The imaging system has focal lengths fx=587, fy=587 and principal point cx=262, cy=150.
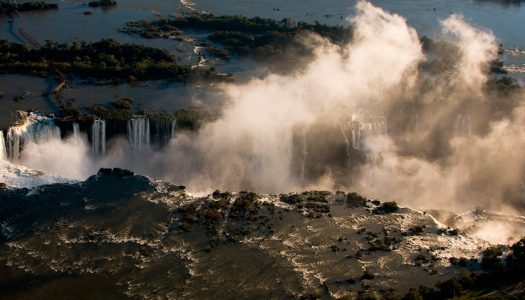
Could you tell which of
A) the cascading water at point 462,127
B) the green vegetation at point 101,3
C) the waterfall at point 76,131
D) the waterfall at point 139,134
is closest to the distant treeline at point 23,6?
the green vegetation at point 101,3

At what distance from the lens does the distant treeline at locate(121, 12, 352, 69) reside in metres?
68.8

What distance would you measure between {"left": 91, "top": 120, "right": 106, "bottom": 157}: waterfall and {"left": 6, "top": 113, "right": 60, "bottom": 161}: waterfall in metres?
2.82

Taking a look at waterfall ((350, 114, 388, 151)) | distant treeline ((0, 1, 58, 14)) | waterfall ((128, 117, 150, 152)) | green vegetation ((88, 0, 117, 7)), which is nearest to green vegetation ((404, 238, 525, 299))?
waterfall ((350, 114, 388, 151))

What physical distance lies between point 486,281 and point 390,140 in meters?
21.0

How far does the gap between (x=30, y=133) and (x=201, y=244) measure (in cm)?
1965

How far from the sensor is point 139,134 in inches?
1944

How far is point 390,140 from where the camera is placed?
53531mm

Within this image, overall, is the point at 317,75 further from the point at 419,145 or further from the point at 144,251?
the point at 144,251

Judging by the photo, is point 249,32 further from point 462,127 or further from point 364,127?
point 462,127

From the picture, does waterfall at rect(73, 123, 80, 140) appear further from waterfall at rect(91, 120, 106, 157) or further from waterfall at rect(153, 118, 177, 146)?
waterfall at rect(153, 118, 177, 146)

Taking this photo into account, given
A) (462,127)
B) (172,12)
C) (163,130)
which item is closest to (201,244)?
(163,130)

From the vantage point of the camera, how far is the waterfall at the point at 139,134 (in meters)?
49.2

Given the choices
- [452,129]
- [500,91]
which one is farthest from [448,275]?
[500,91]

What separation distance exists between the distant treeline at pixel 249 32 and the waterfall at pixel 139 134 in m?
21.0
